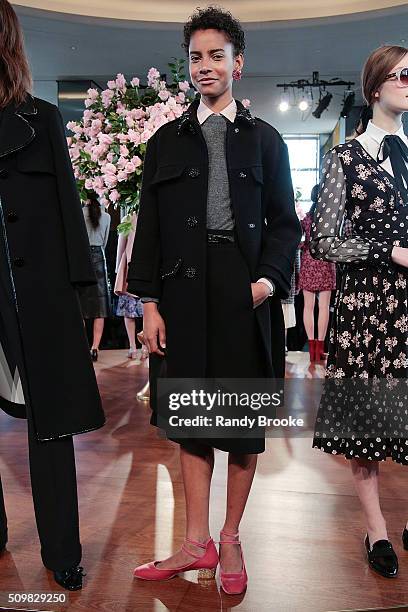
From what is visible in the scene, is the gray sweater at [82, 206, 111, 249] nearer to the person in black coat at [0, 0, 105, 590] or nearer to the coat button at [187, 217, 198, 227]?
the person in black coat at [0, 0, 105, 590]

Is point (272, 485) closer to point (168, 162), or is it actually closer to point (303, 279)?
point (168, 162)

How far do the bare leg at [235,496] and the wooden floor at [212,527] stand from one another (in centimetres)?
8

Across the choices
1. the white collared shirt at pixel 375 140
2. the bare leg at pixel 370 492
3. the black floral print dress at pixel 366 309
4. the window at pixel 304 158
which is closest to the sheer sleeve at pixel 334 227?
the black floral print dress at pixel 366 309

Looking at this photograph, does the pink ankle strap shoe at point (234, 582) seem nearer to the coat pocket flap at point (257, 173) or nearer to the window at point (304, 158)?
the coat pocket flap at point (257, 173)

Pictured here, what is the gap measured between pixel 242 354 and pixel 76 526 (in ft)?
2.39

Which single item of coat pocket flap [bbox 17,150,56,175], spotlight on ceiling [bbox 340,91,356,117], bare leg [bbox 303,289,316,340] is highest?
spotlight on ceiling [bbox 340,91,356,117]

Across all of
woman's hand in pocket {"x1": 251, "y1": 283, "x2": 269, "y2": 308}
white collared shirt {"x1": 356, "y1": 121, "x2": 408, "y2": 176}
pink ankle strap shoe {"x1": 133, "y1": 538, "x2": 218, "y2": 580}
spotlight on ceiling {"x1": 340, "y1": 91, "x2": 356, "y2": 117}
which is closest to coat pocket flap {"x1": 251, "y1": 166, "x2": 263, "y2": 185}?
woman's hand in pocket {"x1": 251, "y1": 283, "x2": 269, "y2": 308}

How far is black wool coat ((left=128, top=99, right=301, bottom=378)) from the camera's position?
1857mm

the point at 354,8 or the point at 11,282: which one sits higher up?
the point at 354,8

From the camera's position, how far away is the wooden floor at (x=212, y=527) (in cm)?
191

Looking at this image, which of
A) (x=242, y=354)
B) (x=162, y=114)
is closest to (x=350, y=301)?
(x=242, y=354)

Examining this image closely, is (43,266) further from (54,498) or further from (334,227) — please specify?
(334,227)

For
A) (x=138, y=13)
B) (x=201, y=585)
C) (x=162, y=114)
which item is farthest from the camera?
(x=138, y=13)

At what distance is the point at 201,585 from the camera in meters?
2.00
